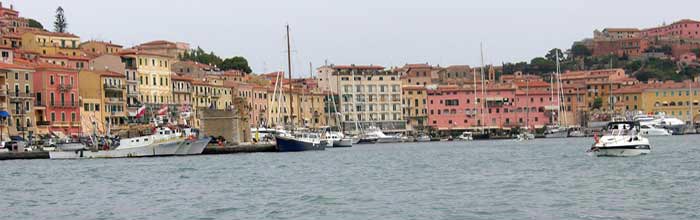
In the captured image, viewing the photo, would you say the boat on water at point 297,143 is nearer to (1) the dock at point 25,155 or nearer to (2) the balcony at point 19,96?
(1) the dock at point 25,155

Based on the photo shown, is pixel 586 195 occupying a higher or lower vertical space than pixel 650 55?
lower

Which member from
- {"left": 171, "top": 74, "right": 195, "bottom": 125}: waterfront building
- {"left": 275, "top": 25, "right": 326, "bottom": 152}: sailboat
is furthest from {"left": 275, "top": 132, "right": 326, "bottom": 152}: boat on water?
{"left": 171, "top": 74, "right": 195, "bottom": 125}: waterfront building

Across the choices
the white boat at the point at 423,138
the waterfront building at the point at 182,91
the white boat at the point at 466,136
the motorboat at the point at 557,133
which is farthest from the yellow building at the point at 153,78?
the motorboat at the point at 557,133

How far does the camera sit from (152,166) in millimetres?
53062

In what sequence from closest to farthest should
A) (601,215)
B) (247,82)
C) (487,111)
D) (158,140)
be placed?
(601,215), (158,140), (247,82), (487,111)

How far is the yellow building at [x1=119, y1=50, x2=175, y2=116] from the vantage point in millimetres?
94500

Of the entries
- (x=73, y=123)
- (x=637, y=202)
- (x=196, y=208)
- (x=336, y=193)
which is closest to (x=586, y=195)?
(x=637, y=202)

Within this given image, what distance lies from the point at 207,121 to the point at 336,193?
40756 mm

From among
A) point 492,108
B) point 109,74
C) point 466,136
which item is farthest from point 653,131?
point 109,74

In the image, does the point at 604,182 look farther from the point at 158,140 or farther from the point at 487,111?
the point at 487,111

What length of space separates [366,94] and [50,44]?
38.8 metres

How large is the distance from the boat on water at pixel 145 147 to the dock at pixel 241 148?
2.77 meters

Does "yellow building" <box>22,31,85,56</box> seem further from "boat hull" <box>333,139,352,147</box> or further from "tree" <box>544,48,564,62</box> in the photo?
"tree" <box>544,48,564,62</box>

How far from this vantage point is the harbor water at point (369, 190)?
27641mm
